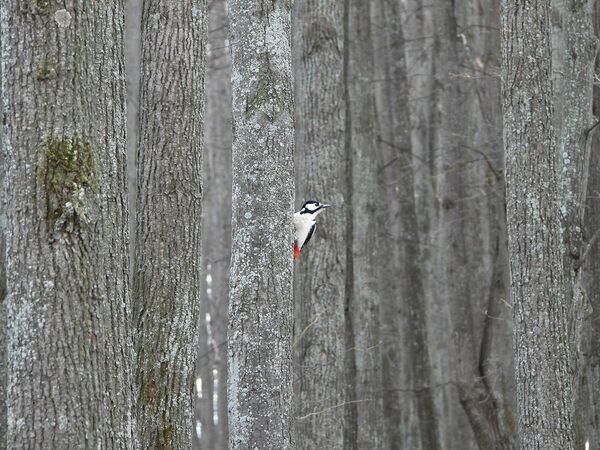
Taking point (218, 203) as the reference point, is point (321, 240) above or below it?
below

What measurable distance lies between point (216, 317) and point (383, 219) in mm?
5216

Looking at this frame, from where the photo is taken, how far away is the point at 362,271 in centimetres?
1520

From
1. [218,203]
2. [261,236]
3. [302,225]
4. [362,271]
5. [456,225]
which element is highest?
[218,203]

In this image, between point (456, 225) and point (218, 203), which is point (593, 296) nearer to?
point (456, 225)

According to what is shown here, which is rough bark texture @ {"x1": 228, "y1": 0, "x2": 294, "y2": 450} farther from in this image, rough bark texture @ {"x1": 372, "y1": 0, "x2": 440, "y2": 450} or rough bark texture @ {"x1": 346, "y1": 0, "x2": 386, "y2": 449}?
rough bark texture @ {"x1": 372, "y1": 0, "x2": 440, "y2": 450}

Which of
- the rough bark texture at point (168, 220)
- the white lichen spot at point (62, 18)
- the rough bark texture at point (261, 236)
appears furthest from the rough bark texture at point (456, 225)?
the white lichen spot at point (62, 18)

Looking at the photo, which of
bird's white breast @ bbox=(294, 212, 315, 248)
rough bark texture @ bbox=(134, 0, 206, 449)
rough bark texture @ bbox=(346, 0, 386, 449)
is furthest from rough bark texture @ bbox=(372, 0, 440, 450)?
rough bark texture @ bbox=(134, 0, 206, 449)

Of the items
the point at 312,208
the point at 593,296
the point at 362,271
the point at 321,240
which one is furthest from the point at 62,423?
the point at 362,271

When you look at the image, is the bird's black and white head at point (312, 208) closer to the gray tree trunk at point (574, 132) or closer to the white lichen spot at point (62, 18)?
the gray tree trunk at point (574, 132)

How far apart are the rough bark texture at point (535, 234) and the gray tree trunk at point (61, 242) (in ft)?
15.2

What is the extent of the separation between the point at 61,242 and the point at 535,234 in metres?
5.15

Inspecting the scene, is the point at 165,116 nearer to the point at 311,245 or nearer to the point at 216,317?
the point at 311,245

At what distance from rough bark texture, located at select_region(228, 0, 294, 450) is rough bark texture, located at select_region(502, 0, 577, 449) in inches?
124

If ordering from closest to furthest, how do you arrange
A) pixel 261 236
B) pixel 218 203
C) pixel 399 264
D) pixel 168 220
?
pixel 261 236
pixel 168 220
pixel 399 264
pixel 218 203
